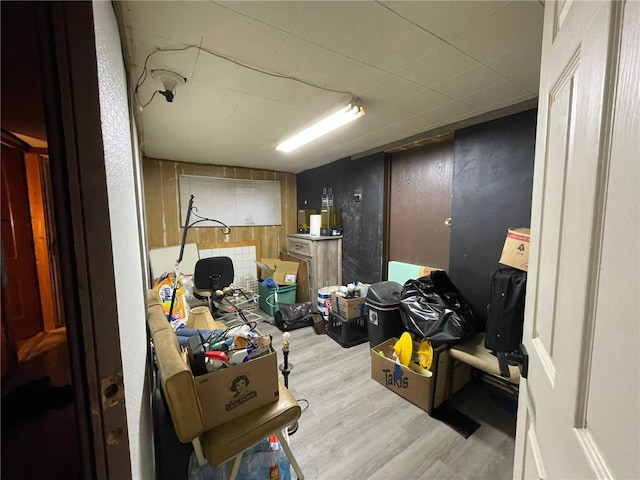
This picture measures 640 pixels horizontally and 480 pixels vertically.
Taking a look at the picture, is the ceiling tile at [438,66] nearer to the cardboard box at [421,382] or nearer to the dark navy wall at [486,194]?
the dark navy wall at [486,194]

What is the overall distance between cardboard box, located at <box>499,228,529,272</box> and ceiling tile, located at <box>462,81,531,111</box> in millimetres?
933

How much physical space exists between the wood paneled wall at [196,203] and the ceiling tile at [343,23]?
309 cm

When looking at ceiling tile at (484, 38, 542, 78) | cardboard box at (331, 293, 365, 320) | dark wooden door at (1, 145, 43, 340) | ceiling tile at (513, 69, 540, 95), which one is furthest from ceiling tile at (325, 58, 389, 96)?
cardboard box at (331, 293, 365, 320)

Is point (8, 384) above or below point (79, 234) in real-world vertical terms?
below

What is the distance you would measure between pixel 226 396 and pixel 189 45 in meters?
1.62

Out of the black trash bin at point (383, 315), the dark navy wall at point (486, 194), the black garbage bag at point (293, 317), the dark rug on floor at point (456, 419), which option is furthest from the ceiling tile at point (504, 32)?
the black garbage bag at point (293, 317)

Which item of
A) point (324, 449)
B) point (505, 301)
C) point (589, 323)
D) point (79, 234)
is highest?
point (79, 234)

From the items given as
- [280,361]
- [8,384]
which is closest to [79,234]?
[8,384]

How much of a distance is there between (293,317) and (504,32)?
3.14 metres

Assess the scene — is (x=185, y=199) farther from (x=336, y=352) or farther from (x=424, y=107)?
(x=424, y=107)

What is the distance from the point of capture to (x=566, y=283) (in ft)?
1.82

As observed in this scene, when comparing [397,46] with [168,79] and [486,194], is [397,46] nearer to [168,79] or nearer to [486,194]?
[168,79]

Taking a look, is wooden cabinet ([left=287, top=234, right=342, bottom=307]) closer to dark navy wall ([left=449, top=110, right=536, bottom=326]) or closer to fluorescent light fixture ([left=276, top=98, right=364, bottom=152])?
fluorescent light fixture ([left=276, top=98, right=364, bottom=152])

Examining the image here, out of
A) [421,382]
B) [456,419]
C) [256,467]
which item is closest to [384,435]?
[421,382]
